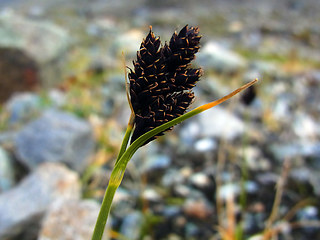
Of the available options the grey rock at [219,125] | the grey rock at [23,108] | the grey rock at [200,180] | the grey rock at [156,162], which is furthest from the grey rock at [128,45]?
the grey rock at [200,180]

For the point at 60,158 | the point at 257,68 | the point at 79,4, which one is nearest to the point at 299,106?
the point at 257,68

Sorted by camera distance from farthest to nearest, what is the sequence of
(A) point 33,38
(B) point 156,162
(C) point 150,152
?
(A) point 33,38, (C) point 150,152, (B) point 156,162

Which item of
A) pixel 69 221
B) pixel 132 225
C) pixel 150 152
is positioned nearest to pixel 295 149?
pixel 150 152

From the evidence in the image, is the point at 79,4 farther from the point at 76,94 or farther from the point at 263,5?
the point at 76,94

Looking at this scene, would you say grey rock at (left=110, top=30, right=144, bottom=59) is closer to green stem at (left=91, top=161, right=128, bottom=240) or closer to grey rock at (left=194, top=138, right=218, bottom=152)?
grey rock at (left=194, top=138, right=218, bottom=152)

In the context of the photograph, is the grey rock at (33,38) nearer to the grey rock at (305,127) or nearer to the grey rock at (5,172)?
the grey rock at (5,172)

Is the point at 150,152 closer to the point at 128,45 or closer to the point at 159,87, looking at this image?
the point at 159,87
